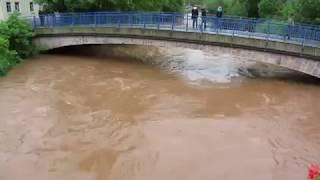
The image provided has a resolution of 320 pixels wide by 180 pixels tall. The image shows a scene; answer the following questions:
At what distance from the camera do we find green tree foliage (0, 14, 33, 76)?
2309 cm

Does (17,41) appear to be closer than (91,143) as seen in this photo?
No

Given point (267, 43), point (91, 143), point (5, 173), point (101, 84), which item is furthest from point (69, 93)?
point (267, 43)

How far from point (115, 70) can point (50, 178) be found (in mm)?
12107

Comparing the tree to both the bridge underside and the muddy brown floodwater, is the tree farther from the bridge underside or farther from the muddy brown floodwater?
the muddy brown floodwater

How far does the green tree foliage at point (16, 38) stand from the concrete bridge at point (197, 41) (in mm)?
803

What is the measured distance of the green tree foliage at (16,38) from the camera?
23.1 meters

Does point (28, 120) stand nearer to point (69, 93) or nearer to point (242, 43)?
point (69, 93)

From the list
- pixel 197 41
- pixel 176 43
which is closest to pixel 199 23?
pixel 197 41

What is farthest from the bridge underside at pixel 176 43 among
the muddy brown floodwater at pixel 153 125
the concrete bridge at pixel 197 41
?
the muddy brown floodwater at pixel 153 125

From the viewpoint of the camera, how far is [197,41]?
2117cm

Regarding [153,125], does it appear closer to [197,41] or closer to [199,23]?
[197,41]

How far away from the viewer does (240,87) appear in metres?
19.3

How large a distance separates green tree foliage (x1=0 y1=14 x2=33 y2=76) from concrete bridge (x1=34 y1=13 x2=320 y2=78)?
2.63ft

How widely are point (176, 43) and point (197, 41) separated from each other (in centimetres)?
128
